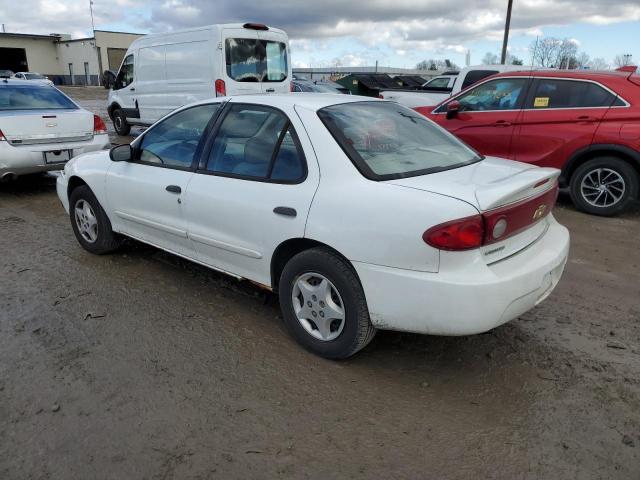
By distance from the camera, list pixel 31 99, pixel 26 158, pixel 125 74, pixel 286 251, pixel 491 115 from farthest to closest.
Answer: pixel 125 74 < pixel 31 99 < pixel 491 115 < pixel 26 158 < pixel 286 251

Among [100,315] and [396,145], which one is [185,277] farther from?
[396,145]

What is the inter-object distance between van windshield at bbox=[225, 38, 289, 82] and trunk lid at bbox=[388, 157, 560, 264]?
25.9 feet

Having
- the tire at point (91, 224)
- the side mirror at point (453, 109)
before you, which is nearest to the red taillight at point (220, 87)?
the side mirror at point (453, 109)

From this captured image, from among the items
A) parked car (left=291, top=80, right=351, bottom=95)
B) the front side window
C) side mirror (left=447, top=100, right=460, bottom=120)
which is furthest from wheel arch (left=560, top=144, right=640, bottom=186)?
parked car (left=291, top=80, right=351, bottom=95)

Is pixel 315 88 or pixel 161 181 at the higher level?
pixel 315 88

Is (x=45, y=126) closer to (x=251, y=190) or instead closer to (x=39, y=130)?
(x=39, y=130)

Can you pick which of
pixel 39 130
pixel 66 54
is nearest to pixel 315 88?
pixel 39 130

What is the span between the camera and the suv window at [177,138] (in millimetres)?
3822

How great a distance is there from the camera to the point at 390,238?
2.62 metres

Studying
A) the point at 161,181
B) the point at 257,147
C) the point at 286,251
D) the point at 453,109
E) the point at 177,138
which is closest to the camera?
the point at 286,251

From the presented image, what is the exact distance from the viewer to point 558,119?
21.6 ft

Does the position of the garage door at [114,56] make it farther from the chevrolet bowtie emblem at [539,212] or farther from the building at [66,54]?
the chevrolet bowtie emblem at [539,212]

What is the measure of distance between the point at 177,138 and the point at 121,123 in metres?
10.8

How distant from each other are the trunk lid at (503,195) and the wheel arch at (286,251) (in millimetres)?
577
